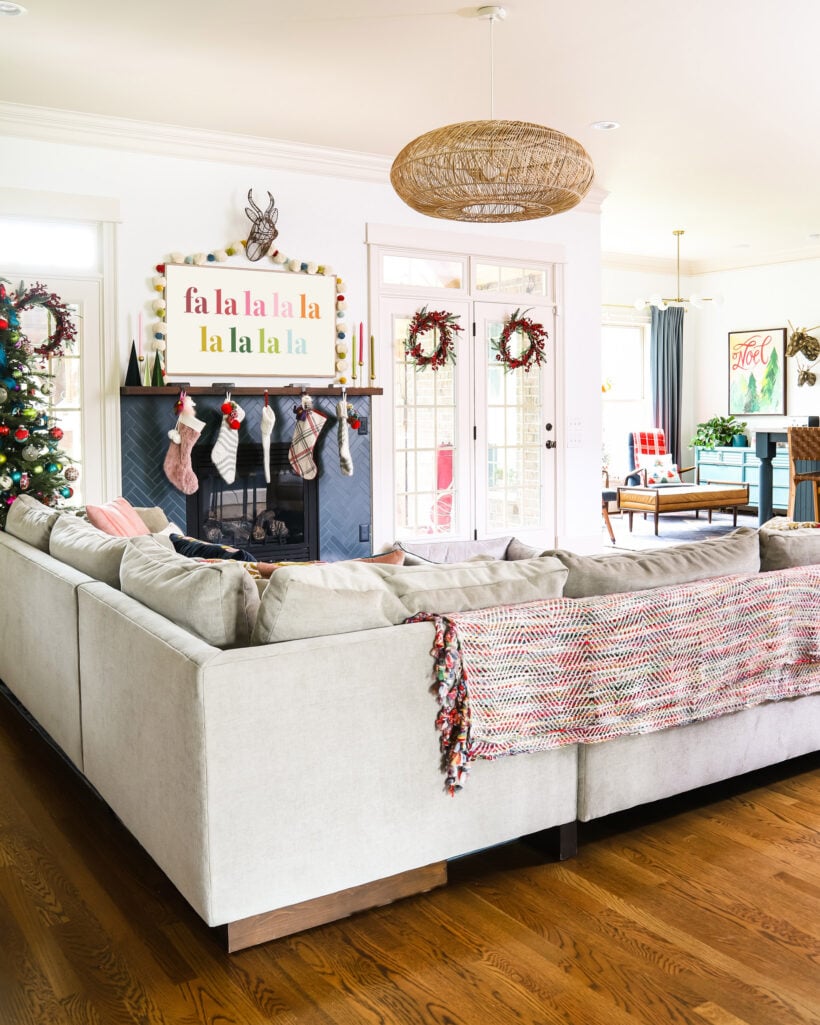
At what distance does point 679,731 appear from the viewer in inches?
105

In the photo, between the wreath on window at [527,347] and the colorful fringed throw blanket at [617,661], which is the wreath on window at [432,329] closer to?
the wreath on window at [527,347]

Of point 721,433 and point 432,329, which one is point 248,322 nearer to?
point 432,329

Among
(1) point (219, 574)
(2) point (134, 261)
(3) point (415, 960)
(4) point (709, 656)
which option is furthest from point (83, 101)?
(3) point (415, 960)

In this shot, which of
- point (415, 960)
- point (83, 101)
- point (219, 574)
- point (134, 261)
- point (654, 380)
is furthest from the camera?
point (654, 380)

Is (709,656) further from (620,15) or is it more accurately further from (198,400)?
(198,400)

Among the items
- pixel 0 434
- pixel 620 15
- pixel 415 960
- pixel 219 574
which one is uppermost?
pixel 620 15

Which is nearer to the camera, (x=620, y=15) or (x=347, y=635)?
(x=347, y=635)

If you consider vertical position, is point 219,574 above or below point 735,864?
above

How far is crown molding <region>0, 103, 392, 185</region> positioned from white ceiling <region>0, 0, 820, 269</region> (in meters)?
0.09

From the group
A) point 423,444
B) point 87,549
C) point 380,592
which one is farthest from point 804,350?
point 380,592

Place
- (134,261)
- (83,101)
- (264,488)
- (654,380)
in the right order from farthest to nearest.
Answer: (654,380) < (264,488) < (134,261) < (83,101)

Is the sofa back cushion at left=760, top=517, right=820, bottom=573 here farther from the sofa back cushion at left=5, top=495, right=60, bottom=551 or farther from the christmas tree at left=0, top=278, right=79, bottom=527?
the christmas tree at left=0, top=278, right=79, bottom=527

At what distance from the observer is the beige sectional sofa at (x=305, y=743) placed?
201 centimetres

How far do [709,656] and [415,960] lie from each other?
3.84ft
